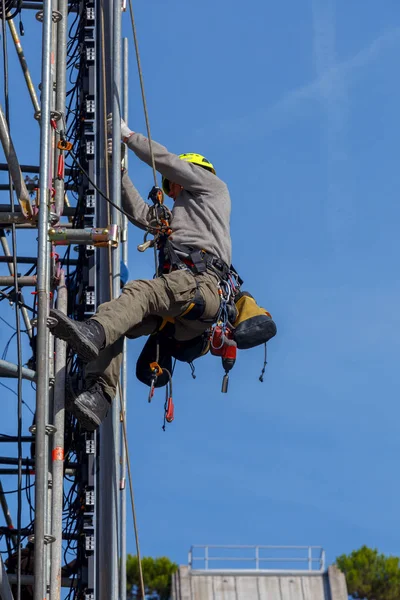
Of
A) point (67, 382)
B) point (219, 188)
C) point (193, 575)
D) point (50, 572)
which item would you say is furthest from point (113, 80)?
point (193, 575)

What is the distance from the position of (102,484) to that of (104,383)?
89cm

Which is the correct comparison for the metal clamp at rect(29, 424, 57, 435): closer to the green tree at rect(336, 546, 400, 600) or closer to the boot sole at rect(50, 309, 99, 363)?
the boot sole at rect(50, 309, 99, 363)

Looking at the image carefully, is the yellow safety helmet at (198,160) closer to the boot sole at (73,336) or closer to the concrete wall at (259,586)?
the boot sole at (73,336)

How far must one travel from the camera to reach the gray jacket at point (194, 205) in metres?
9.42

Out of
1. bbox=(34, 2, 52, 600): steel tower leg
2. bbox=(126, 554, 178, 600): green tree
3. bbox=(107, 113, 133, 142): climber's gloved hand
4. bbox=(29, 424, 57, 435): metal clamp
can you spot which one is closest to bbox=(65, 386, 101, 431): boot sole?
bbox=(29, 424, 57, 435): metal clamp

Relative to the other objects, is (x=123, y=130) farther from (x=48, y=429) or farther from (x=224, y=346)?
(x=48, y=429)

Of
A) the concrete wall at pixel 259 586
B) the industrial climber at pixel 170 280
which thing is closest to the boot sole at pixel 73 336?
the industrial climber at pixel 170 280

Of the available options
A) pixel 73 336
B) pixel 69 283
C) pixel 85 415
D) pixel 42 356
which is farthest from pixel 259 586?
pixel 42 356

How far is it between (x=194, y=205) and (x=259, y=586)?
2392cm

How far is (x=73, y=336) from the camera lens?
25.8ft

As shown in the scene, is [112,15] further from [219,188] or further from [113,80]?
[219,188]

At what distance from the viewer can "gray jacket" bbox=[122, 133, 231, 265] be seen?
942cm

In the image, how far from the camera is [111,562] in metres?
9.02

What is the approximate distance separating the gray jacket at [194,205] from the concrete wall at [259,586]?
23.4 metres
